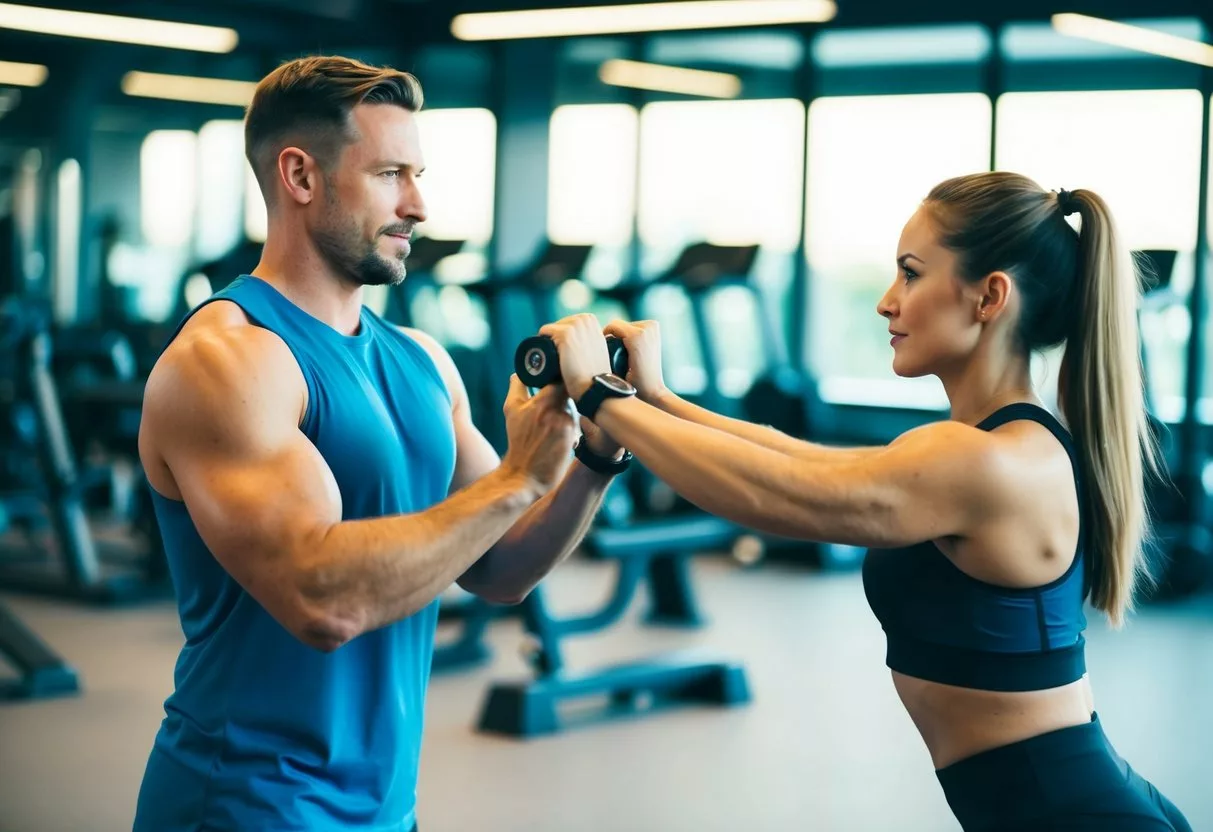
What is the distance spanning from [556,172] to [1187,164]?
14.2 feet

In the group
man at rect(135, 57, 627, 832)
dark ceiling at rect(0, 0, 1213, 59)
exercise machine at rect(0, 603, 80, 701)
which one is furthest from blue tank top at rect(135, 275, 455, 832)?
dark ceiling at rect(0, 0, 1213, 59)

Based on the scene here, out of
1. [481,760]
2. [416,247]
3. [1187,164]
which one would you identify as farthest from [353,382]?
[1187,164]

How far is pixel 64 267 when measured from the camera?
11.8 meters

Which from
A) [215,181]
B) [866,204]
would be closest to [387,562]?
[866,204]

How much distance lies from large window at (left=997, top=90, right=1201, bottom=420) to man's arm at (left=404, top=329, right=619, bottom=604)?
21.0ft

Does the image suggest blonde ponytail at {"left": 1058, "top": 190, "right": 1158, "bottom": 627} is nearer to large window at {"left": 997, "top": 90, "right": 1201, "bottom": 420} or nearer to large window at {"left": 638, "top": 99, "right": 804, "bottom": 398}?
large window at {"left": 997, "top": 90, "right": 1201, "bottom": 420}

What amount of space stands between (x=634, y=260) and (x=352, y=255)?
8.38 meters

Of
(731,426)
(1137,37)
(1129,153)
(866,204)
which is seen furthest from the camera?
(866,204)

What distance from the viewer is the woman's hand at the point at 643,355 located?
76.5 inches

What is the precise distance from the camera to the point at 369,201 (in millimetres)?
1722

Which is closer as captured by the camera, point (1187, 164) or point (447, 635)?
point (447, 635)

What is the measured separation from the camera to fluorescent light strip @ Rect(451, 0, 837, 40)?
6676 millimetres

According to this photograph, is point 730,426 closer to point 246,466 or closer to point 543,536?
point 543,536

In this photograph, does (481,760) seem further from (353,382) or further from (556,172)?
(556,172)
